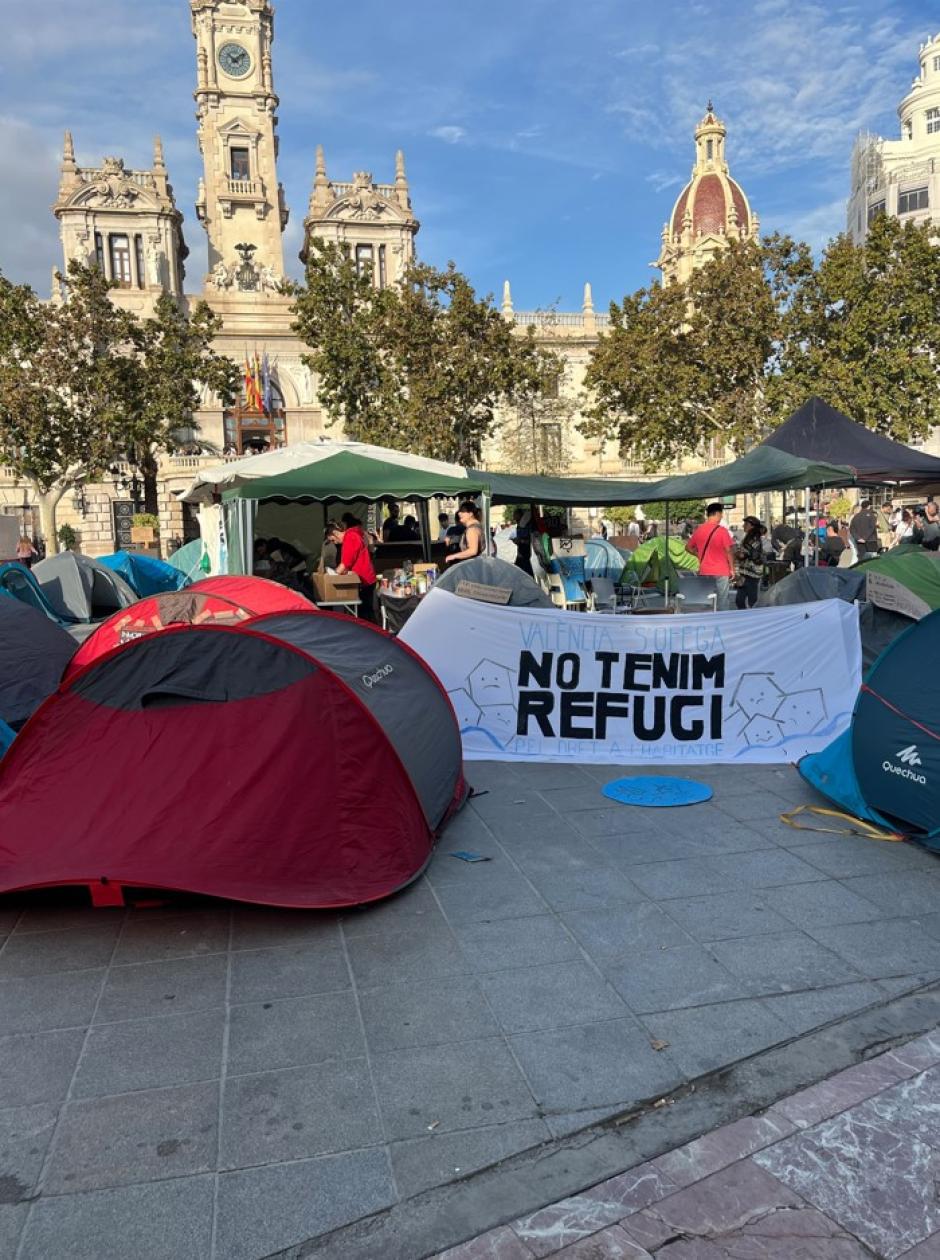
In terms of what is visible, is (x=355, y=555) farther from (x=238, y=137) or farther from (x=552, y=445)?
(x=238, y=137)

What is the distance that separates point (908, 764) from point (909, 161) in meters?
71.1

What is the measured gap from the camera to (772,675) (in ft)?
23.8

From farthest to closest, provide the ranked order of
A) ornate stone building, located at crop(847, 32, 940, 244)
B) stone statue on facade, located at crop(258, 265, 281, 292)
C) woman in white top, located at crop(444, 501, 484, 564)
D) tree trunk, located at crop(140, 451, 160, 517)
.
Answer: ornate stone building, located at crop(847, 32, 940, 244) → stone statue on facade, located at crop(258, 265, 281, 292) → tree trunk, located at crop(140, 451, 160, 517) → woman in white top, located at crop(444, 501, 484, 564)

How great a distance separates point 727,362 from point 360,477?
20.6m

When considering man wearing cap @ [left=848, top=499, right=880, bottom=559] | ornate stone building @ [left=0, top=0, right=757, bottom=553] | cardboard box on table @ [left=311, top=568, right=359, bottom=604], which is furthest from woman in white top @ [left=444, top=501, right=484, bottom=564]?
ornate stone building @ [left=0, top=0, right=757, bottom=553]

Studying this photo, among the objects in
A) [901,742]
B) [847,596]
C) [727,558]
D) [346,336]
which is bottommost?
[901,742]

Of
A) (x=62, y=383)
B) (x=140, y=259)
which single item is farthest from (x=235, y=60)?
(x=62, y=383)

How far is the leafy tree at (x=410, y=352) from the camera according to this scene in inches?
1251

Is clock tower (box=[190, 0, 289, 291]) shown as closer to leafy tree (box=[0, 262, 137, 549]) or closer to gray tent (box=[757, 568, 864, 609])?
leafy tree (box=[0, 262, 137, 549])

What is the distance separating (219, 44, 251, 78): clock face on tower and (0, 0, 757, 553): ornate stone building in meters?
0.06

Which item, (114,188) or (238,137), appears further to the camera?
(238,137)

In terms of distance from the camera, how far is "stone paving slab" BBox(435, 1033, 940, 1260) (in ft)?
8.20

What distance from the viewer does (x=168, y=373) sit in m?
32.8

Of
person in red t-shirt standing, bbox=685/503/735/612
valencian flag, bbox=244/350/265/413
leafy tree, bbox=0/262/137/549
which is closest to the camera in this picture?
person in red t-shirt standing, bbox=685/503/735/612
